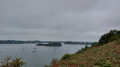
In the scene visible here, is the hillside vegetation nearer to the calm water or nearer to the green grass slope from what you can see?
the green grass slope

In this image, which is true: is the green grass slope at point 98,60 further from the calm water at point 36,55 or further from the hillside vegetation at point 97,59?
the calm water at point 36,55

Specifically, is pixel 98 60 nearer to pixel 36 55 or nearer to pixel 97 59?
pixel 97 59

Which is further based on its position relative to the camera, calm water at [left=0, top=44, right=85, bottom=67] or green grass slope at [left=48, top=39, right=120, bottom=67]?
calm water at [left=0, top=44, right=85, bottom=67]

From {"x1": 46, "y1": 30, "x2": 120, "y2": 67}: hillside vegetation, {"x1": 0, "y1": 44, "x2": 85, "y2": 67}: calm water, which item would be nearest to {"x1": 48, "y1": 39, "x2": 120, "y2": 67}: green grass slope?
{"x1": 46, "y1": 30, "x2": 120, "y2": 67}: hillside vegetation

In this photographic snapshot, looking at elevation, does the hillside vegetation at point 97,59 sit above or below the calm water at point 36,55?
above

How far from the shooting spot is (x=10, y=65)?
74.4 feet

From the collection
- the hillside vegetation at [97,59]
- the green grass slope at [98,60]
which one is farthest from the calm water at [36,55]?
the green grass slope at [98,60]

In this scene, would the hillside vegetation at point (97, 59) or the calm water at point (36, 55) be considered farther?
A: the calm water at point (36, 55)

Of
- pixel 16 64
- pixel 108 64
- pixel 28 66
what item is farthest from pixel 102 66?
pixel 28 66

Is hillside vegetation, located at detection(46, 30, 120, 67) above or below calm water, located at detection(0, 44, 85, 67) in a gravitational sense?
above

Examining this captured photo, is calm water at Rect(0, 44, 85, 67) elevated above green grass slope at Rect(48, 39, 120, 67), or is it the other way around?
green grass slope at Rect(48, 39, 120, 67)

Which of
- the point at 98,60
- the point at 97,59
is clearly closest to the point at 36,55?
the point at 97,59

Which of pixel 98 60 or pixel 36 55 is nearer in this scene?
pixel 98 60

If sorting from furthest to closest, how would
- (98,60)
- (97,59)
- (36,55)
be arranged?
(36,55) < (97,59) < (98,60)
